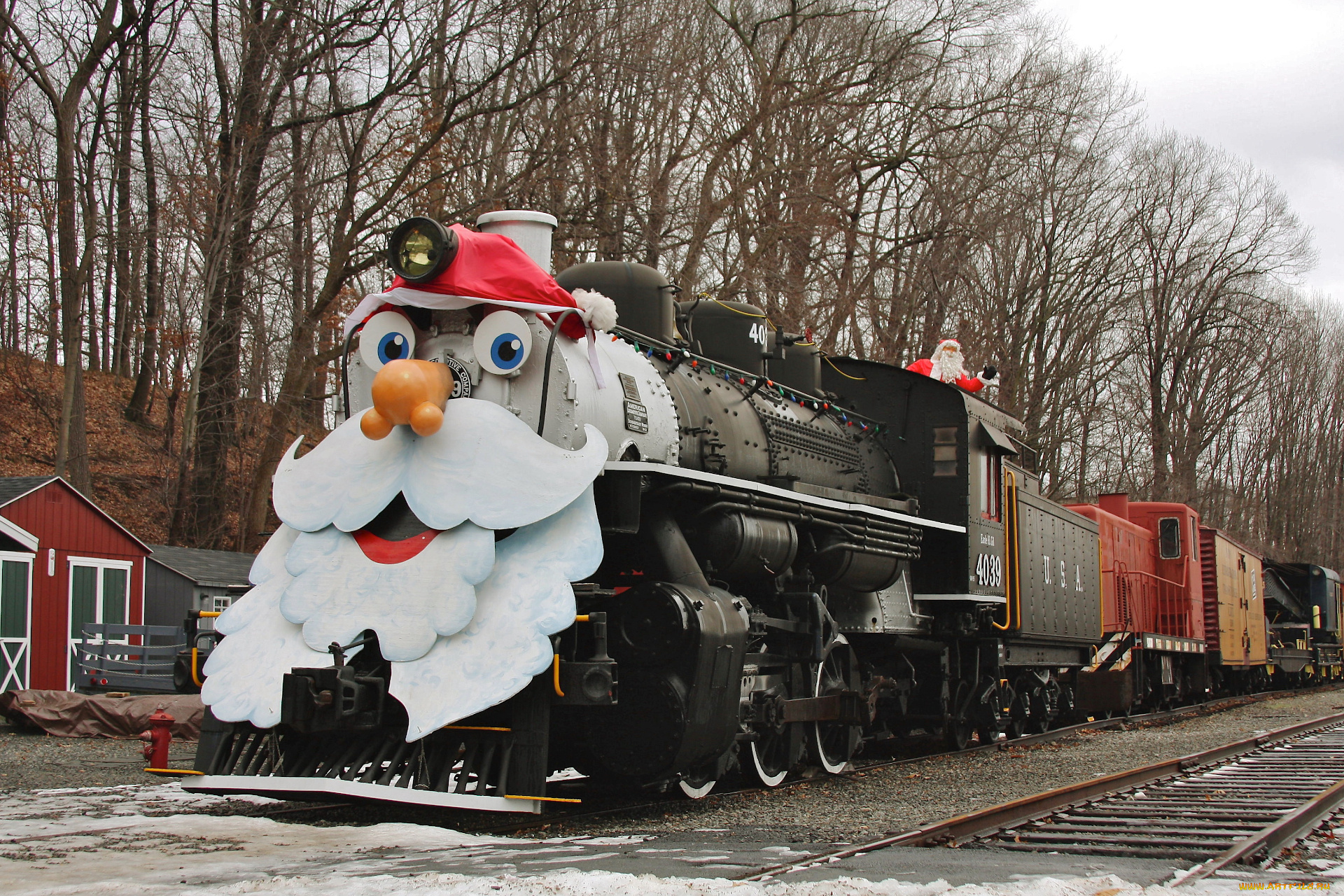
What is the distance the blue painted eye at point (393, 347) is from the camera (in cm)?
711

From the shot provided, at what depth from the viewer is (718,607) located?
7004 millimetres

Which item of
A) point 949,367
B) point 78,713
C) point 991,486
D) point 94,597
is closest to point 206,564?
point 94,597

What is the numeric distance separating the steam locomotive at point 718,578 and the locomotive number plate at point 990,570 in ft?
0.09

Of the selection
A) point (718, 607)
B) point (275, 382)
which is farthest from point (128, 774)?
point (275, 382)

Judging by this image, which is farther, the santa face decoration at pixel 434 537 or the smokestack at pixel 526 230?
the smokestack at pixel 526 230

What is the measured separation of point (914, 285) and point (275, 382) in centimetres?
1421

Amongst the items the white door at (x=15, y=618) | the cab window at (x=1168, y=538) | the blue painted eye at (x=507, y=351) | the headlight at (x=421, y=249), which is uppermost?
the headlight at (x=421, y=249)

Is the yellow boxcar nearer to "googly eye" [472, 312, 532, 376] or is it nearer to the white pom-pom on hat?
the white pom-pom on hat

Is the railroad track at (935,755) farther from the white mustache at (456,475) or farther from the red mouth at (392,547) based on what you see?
the white mustache at (456,475)

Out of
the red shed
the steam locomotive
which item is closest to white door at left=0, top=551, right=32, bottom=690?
the red shed

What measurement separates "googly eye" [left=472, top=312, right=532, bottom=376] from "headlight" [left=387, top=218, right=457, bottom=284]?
1.32 ft

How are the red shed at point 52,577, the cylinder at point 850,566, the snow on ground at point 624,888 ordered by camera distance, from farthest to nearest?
the red shed at point 52,577, the cylinder at point 850,566, the snow on ground at point 624,888

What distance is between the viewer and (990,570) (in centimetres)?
1180

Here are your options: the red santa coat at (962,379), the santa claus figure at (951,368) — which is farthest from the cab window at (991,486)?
the santa claus figure at (951,368)
